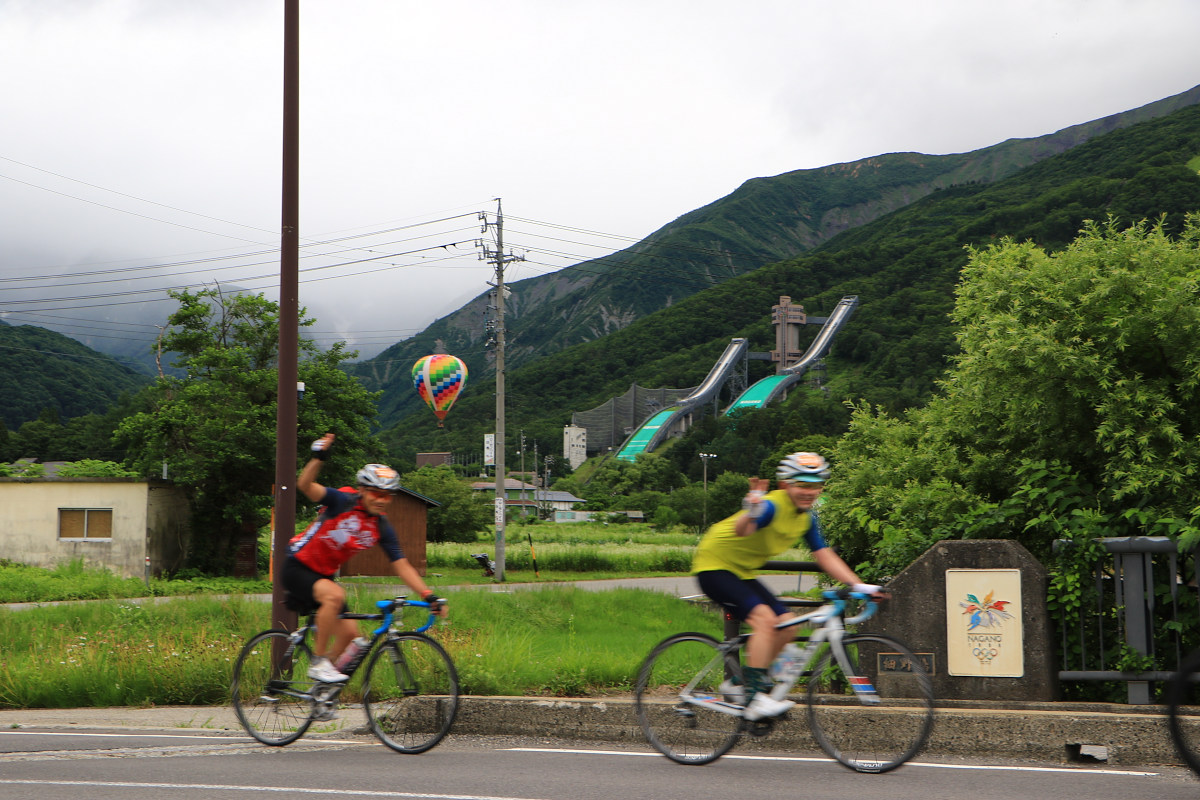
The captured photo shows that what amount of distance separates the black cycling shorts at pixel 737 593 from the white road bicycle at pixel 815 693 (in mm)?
177

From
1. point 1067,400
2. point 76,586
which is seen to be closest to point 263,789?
point 1067,400

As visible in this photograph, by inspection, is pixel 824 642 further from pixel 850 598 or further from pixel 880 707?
pixel 880 707

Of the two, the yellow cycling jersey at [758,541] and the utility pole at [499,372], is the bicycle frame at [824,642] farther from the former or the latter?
the utility pole at [499,372]

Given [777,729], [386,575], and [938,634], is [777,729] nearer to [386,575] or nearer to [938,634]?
[938,634]

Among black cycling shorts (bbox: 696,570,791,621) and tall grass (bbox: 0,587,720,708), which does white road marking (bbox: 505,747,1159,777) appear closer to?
black cycling shorts (bbox: 696,570,791,621)

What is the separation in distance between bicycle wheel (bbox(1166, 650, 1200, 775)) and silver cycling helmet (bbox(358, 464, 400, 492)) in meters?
4.39

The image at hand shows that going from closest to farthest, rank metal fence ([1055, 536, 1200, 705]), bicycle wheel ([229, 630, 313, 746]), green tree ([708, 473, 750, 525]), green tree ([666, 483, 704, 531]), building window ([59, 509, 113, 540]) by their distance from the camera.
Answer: bicycle wheel ([229, 630, 313, 746]) < metal fence ([1055, 536, 1200, 705]) < building window ([59, 509, 113, 540]) < green tree ([708, 473, 750, 525]) < green tree ([666, 483, 704, 531])

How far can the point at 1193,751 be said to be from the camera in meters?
5.09

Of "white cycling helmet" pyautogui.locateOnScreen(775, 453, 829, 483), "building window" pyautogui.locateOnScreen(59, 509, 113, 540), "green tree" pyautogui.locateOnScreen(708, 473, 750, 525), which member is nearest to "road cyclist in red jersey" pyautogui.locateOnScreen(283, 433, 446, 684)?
"white cycling helmet" pyautogui.locateOnScreen(775, 453, 829, 483)

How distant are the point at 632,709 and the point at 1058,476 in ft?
14.9

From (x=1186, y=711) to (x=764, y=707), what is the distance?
2.09 meters

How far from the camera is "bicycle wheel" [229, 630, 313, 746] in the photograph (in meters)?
6.84

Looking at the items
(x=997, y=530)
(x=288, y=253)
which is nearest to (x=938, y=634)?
(x=997, y=530)

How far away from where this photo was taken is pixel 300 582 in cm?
662
